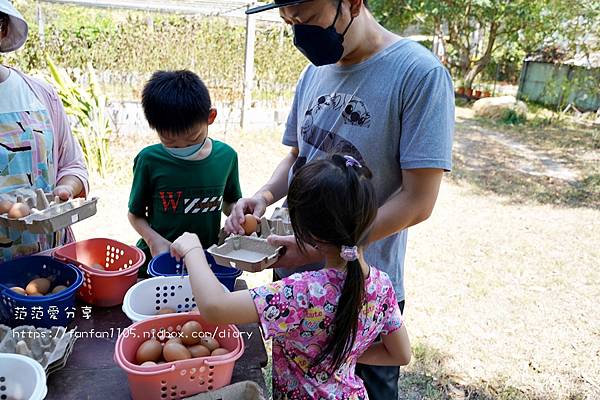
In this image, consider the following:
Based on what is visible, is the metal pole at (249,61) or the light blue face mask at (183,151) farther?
the metal pole at (249,61)

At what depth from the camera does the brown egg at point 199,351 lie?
1.33 m

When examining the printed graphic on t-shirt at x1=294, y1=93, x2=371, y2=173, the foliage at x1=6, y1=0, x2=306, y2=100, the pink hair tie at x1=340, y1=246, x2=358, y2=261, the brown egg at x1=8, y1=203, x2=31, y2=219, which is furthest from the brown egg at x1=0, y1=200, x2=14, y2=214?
the foliage at x1=6, y1=0, x2=306, y2=100

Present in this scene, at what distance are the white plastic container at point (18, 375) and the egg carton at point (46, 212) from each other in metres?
0.43

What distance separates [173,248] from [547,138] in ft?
34.0

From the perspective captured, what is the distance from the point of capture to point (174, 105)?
199 centimetres

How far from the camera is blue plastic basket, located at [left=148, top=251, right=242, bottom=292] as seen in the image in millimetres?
1765

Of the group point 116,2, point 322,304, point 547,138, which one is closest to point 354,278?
point 322,304

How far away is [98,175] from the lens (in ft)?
19.0

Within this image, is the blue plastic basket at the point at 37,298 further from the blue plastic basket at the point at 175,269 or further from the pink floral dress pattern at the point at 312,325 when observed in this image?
the pink floral dress pattern at the point at 312,325

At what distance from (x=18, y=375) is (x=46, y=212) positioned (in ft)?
1.93

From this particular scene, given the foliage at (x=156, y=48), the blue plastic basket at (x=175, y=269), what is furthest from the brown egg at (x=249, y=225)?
the foliage at (x=156, y=48)

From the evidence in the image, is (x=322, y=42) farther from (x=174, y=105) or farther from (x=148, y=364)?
(x=148, y=364)

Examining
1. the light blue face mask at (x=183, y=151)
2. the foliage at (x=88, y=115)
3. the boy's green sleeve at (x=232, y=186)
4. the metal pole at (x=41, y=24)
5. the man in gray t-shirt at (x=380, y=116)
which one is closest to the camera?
the man in gray t-shirt at (x=380, y=116)

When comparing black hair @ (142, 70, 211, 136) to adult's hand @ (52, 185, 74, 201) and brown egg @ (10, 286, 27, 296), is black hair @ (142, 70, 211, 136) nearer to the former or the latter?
adult's hand @ (52, 185, 74, 201)
